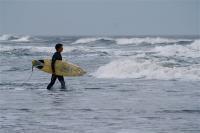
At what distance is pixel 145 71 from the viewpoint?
68.1 feet

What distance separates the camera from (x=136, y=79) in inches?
752

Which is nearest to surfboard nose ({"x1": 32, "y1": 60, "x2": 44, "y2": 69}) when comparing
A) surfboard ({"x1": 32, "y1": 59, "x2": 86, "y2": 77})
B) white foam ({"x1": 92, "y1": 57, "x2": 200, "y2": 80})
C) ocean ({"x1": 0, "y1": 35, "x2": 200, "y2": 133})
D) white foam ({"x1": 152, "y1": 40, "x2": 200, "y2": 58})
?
surfboard ({"x1": 32, "y1": 59, "x2": 86, "y2": 77})

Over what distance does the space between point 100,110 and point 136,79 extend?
25.2 ft

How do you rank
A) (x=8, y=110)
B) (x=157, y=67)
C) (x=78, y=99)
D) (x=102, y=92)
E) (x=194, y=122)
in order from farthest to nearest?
(x=157, y=67) < (x=102, y=92) < (x=78, y=99) < (x=8, y=110) < (x=194, y=122)

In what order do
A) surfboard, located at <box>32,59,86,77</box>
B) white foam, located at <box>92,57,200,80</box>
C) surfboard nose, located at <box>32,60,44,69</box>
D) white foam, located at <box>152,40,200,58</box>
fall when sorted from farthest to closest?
1. white foam, located at <box>152,40,200,58</box>
2. white foam, located at <box>92,57,200,80</box>
3. surfboard nose, located at <box>32,60,44,69</box>
4. surfboard, located at <box>32,59,86,77</box>

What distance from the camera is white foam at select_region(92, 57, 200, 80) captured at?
19.6 m

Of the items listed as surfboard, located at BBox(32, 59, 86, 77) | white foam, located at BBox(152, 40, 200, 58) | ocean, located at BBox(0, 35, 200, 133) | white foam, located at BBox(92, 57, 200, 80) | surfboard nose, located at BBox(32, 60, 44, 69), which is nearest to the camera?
ocean, located at BBox(0, 35, 200, 133)

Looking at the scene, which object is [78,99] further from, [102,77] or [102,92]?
[102,77]

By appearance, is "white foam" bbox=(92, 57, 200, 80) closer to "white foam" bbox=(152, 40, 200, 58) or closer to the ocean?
the ocean

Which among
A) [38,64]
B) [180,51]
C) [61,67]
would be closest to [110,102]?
[61,67]

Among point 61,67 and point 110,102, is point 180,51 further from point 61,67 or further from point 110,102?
point 110,102

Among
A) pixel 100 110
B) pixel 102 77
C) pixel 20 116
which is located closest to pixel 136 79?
pixel 102 77

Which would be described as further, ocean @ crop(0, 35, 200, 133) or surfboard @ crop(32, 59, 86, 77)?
surfboard @ crop(32, 59, 86, 77)

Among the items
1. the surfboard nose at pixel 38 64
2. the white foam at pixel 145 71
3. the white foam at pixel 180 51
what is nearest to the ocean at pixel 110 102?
the white foam at pixel 145 71
